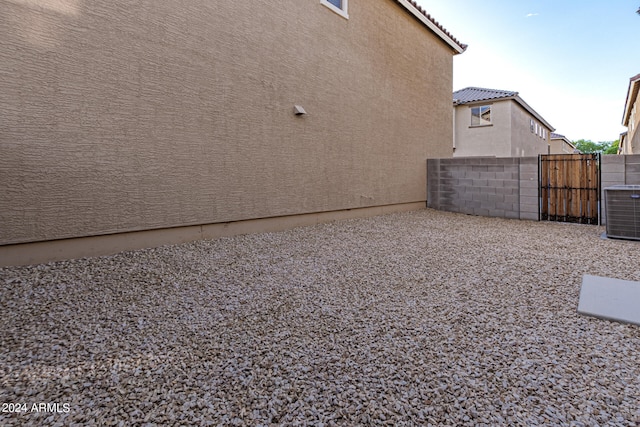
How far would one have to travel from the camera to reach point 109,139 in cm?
361

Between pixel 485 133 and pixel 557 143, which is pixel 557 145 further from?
pixel 485 133

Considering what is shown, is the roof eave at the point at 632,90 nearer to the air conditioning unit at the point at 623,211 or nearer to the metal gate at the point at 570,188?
the metal gate at the point at 570,188

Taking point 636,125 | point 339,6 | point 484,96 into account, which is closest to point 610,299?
point 339,6

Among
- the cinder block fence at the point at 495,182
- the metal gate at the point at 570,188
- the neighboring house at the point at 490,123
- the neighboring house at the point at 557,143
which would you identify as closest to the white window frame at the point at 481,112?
the neighboring house at the point at 490,123

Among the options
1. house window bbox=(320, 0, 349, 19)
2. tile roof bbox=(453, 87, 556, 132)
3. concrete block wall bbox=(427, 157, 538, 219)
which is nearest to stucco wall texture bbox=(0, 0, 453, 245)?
house window bbox=(320, 0, 349, 19)

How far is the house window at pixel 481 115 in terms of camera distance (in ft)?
52.0

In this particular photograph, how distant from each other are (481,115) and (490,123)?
713mm

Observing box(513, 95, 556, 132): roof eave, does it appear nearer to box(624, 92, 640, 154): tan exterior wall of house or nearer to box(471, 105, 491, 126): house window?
box(471, 105, 491, 126): house window

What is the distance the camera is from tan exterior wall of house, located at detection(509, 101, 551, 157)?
1562 centimetres

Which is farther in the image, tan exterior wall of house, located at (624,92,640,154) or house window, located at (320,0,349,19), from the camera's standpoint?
tan exterior wall of house, located at (624,92,640,154)

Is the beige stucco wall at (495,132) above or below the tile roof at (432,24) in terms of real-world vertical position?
below

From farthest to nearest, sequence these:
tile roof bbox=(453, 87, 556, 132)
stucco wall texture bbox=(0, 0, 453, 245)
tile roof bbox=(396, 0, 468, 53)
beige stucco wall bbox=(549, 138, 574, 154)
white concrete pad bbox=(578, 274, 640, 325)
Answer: beige stucco wall bbox=(549, 138, 574, 154), tile roof bbox=(453, 87, 556, 132), tile roof bbox=(396, 0, 468, 53), stucco wall texture bbox=(0, 0, 453, 245), white concrete pad bbox=(578, 274, 640, 325)

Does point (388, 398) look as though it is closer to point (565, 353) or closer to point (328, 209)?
point (565, 353)

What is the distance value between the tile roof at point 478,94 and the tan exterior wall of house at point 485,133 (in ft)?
0.97
